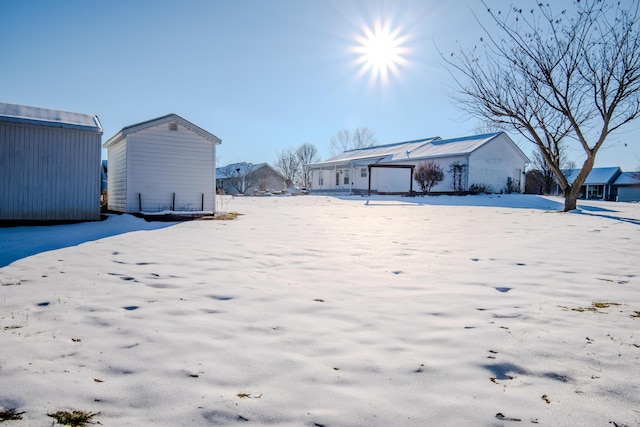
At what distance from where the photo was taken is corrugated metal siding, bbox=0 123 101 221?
9.34 m

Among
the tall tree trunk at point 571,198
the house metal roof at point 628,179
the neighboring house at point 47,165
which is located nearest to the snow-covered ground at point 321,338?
the neighboring house at point 47,165

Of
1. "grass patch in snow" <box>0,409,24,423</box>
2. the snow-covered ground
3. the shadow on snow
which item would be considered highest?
the shadow on snow

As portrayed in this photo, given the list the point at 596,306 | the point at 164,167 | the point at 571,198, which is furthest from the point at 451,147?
the point at 596,306

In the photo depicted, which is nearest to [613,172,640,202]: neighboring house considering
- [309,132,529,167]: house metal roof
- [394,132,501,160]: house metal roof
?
[309,132,529,167]: house metal roof

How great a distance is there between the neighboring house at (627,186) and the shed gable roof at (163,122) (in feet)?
161

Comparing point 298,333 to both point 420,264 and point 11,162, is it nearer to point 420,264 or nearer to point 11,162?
point 420,264

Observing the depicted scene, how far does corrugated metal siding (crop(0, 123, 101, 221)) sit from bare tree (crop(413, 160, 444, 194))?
19791 mm

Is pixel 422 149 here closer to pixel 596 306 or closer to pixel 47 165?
pixel 47 165

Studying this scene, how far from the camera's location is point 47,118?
978 cm

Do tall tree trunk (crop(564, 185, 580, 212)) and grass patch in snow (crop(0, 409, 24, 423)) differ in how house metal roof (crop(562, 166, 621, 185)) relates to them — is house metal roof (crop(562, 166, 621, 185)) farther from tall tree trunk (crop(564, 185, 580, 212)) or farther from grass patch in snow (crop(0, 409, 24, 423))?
grass patch in snow (crop(0, 409, 24, 423))

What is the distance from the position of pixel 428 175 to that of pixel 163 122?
18.2m

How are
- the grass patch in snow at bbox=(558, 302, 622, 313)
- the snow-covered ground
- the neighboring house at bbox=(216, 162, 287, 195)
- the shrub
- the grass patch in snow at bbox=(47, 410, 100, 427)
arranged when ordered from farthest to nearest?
the neighboring house at bbox=(216, 162, 287, 195) → the shrub → the grass patch in snow at bbox=(558, 302, 622, 313) → the snow-covered ground → the grass patch in snow at bbox=(47, 410, 100, 427)

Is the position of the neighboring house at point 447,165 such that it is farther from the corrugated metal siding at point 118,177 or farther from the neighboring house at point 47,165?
the neighboring house at point 47,165

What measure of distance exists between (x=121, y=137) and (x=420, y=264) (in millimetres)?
10517
